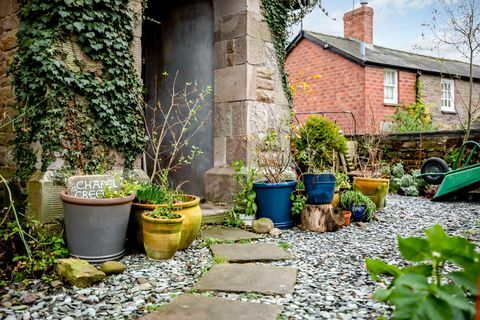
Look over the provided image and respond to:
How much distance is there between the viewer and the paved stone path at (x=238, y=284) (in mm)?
2100

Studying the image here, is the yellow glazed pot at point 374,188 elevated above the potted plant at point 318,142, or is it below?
below

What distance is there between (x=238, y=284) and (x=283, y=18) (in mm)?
3845

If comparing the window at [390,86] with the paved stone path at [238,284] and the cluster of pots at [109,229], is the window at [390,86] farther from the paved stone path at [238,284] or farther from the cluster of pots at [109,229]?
the cluster of pots at [109,229]

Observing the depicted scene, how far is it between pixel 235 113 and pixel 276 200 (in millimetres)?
1205

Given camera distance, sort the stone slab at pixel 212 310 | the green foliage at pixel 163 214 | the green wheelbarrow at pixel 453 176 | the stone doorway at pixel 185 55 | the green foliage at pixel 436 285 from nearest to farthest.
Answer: the green foliage at pixel 436 285
the stone slab at pixel 212 310
the green foliage at pixel 163 214
the stone doorway at pixel 185 55
the green wheelbarrow at pixel 453 176

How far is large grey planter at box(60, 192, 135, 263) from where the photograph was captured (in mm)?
2980

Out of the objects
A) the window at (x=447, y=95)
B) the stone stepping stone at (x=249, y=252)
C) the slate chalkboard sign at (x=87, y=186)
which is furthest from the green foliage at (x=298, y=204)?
the window at (x=447, y=95)

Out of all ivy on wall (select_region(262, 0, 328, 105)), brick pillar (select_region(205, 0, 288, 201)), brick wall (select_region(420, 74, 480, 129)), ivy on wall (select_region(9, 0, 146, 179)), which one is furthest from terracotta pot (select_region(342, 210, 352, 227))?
brick wall (select_region(420, 74, 480, 129))

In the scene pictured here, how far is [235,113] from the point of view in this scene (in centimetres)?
479

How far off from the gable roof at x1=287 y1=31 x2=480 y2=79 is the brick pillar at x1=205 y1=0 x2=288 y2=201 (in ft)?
29.6

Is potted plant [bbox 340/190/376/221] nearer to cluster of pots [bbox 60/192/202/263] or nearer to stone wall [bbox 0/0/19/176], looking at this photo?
cluster of pots [bbox 60/192/202/263]

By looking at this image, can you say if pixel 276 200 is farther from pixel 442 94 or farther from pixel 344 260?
pixel 442 94

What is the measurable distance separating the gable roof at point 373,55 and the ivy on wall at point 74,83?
10771mm

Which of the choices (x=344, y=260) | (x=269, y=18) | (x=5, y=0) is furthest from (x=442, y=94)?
(x=5, y=0)
